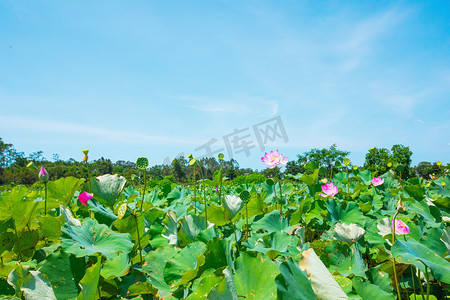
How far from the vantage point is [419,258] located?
528 mm

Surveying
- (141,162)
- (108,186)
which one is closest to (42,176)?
(108,186)

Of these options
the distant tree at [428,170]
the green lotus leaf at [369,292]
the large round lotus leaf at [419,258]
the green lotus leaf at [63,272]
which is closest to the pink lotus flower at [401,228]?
the large round lotus leaf at [419,258]

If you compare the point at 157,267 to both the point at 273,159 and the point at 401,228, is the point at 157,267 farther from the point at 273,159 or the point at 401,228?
the point at 273,159

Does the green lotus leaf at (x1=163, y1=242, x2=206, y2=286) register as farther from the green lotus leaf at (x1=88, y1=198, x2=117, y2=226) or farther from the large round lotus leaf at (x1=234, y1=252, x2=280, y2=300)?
the green lotus leaf at (x1=88, y1=198, x2=117, y2=226)

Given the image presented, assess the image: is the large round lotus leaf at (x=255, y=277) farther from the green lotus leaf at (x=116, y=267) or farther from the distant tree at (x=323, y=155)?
the distant tree at (x=323, y=155)

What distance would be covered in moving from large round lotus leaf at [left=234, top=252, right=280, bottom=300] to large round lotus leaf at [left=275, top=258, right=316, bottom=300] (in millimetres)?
63

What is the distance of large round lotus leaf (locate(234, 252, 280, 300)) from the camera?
0.48 metres

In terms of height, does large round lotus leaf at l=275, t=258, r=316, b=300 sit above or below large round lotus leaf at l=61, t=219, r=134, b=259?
below

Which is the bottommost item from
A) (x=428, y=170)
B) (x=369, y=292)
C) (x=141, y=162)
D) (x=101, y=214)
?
(x=428, y=170)

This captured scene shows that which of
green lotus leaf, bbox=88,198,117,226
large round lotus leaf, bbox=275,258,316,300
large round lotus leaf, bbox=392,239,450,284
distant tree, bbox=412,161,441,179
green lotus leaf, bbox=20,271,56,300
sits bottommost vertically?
distant tree, bbox=412,161,441,179

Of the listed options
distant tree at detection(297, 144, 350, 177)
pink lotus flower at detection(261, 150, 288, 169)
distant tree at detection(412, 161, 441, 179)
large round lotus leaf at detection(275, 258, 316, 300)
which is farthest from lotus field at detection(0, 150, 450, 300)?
distant tree at detection(297, 144, 350, 177)

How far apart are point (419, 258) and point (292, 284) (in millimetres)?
313

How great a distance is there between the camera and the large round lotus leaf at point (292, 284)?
0.39m

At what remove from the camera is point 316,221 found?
4.11 feet
